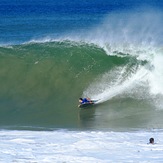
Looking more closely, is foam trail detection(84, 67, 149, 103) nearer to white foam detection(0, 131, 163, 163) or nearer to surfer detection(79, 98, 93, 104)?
surfer detection(79, 98, 93, 104)

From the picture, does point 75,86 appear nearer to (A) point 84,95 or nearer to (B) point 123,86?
(A) point 84,95

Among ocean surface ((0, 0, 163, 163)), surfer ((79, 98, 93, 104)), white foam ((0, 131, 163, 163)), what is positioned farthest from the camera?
surfer ((79, 98, 93, 104))

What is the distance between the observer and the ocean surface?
55.6ft

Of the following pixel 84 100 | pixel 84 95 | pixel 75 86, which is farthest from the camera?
pixel 75 86

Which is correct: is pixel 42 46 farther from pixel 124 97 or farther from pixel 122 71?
pixel 124 97

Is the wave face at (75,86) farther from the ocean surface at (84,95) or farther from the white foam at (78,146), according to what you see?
the white foam at (78,146)

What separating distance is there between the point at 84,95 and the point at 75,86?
1.25 m

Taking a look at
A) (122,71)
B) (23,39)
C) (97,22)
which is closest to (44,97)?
(122,71)

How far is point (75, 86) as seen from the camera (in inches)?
1000

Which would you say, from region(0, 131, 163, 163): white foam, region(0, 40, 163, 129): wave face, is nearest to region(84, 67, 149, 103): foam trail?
region(0, 40, 163, 129): wave face

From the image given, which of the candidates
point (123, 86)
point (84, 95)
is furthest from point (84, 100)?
point (123, 86)

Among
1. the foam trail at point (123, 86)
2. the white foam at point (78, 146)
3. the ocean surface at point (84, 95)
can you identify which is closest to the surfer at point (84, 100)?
the ocean surface at point (84, 95)

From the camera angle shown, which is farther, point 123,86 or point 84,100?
point 123,86

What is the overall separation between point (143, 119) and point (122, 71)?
16.3 feet
